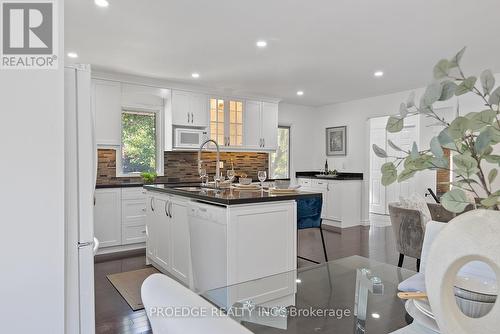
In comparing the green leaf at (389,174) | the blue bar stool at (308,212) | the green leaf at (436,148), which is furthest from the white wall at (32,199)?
the blue bar stool at (308,212)

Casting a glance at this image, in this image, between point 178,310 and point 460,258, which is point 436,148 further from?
point 178,310

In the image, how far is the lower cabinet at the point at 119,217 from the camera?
4473 mm

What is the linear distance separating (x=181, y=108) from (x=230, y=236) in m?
3.32

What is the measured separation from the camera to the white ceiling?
2.68 meters

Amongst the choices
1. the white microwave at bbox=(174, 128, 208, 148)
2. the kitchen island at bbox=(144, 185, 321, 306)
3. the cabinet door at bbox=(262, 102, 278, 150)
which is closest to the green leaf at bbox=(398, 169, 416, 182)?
the kitchen island at bbox=(144, 185, 321, 306)

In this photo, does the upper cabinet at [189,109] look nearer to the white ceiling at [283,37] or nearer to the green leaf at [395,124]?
the white ceiling at [283,37]

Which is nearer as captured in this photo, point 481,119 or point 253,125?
point 481,119

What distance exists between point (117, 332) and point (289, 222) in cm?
155

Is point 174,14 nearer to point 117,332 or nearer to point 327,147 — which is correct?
point 117,332

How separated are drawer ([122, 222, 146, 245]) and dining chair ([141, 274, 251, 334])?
4240 mm

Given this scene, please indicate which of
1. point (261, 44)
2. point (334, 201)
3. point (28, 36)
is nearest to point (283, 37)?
point (261, 44)

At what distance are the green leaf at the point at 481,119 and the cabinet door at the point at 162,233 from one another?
3047 mm

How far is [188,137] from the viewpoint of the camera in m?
5.32

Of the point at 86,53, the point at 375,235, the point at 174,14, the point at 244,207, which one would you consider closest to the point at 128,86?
the point at 86,53
